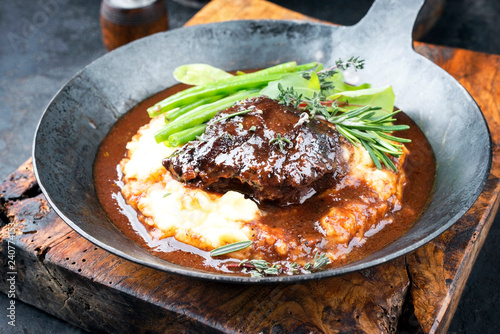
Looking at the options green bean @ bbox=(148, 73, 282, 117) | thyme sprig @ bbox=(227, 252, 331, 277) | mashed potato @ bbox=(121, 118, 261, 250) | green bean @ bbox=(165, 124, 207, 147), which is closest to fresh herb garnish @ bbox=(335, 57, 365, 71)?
green bean @ bbox=(148, 73, 282, 117)

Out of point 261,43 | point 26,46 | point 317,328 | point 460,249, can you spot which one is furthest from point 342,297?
point 26,46

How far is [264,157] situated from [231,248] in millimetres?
653

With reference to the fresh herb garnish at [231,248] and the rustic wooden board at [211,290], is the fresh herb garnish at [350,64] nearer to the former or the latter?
the rustic wooden board at [211,290]

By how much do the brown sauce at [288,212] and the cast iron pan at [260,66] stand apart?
3.0 inches

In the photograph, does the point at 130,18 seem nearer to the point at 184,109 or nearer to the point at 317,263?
the point at 184,109

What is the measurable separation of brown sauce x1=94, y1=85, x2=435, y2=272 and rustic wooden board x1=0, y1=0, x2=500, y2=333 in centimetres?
23

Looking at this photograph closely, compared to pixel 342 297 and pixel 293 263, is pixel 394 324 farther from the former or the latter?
pixel 293 263

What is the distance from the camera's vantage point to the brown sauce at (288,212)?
3.07m

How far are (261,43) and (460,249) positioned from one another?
2.71 meters

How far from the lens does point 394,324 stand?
3.02m

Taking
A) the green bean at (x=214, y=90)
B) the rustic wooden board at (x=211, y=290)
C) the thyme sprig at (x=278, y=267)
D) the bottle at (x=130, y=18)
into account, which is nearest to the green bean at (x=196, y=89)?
the green bean at (x=214, y=90)

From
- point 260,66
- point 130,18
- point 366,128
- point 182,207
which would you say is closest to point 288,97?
point 366,128

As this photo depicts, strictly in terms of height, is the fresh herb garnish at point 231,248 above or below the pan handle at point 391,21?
below

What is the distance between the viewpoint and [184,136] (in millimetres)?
3551
